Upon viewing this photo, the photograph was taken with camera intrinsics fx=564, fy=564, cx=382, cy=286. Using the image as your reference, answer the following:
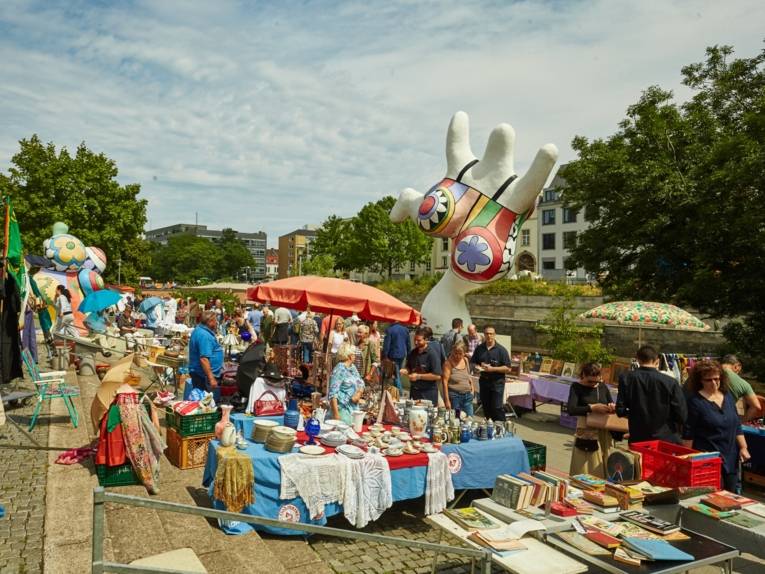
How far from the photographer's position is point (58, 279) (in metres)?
15.8

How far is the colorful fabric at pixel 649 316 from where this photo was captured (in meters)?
8.91

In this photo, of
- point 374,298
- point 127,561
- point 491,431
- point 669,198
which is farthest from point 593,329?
point 127,561

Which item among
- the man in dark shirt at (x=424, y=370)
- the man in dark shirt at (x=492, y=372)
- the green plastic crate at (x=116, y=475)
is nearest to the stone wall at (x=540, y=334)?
the man in dark shirt at (x=492, y=372)

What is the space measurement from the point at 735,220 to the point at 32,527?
1279cm

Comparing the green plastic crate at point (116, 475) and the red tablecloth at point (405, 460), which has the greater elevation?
the red tablecloth at point (405, 460)

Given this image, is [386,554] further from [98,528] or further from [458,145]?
[458,145]

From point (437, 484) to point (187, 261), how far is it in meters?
103

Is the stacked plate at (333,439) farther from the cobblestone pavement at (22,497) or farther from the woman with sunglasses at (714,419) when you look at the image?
the woman with sunglasses at (714,419)

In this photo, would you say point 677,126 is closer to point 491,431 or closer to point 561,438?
point 561,438

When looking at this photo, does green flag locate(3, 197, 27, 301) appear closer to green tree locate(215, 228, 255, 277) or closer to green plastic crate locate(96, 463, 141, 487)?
green plastic crate locate(96, 463, 141, 487)

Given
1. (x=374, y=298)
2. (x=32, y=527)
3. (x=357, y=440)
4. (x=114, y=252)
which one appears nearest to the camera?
(x=32, y=527)

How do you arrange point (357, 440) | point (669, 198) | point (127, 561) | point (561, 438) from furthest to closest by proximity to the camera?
point (669, 198) → point (561, 438) → point (357, 440) → point (127, 561)

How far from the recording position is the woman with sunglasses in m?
5.01

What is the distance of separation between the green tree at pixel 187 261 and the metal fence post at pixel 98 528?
99.5 metres
